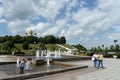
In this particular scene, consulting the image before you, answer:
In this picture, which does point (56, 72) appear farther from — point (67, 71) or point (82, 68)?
point (82, 68)

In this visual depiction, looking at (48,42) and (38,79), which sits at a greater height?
(48,42)

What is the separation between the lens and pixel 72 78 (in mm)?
12570

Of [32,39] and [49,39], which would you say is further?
[49,39]

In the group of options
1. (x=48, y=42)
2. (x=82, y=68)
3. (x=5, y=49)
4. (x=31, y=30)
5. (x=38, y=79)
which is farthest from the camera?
(x=48, y=42)

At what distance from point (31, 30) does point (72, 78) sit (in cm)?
9755

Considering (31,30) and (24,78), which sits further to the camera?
(31,30)

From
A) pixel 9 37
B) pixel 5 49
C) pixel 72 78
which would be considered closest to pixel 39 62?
pixel 72 78

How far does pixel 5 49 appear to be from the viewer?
61500 millimetres

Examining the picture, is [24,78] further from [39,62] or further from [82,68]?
[39,62]

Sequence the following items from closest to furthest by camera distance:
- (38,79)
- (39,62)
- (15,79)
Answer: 1. (15,79)
2. (38,79)
3. (39,62)

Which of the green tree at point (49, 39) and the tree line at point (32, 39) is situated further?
the green tree at point (49, 39)

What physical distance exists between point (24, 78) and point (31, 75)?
0.56m

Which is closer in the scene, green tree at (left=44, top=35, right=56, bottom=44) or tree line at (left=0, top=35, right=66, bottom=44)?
tree line at (left=0, top=35, right=66, bottom=44)

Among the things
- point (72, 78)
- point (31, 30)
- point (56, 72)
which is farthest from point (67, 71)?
point (31, 30)
